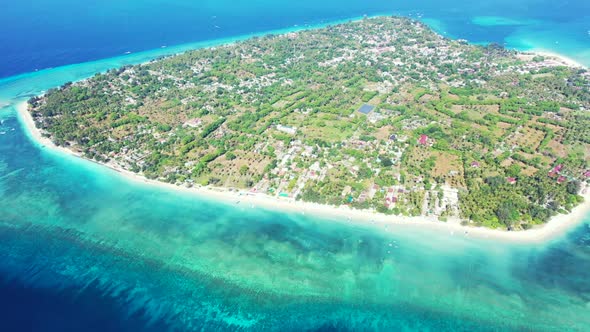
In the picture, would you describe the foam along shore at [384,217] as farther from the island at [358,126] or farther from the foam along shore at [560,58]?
the foam along shore at [560,58]

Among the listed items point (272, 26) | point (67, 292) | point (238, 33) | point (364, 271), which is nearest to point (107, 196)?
point (67, 292)

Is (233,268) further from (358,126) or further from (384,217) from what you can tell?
(358,126)

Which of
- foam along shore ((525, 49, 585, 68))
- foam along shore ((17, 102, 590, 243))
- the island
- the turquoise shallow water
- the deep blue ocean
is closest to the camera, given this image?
the deep blue ocean

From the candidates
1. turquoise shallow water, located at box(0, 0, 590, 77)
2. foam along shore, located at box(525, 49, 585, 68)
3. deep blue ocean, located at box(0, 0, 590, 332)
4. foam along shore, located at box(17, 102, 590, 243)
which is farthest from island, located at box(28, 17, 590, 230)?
Answer: turquoise shallow water, located at box(0, 0, 590, 77)

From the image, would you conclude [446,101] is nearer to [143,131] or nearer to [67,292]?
[143,131]

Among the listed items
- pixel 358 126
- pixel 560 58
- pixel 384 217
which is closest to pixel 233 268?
pixel 384 217

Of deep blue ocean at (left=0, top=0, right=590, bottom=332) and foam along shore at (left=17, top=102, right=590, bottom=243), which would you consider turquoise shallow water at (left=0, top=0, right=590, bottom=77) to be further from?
foam along shore at (left=17, top=102, right=590, bottom=243)

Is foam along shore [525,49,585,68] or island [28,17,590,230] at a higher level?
foam along shore [525,49,585,68]
